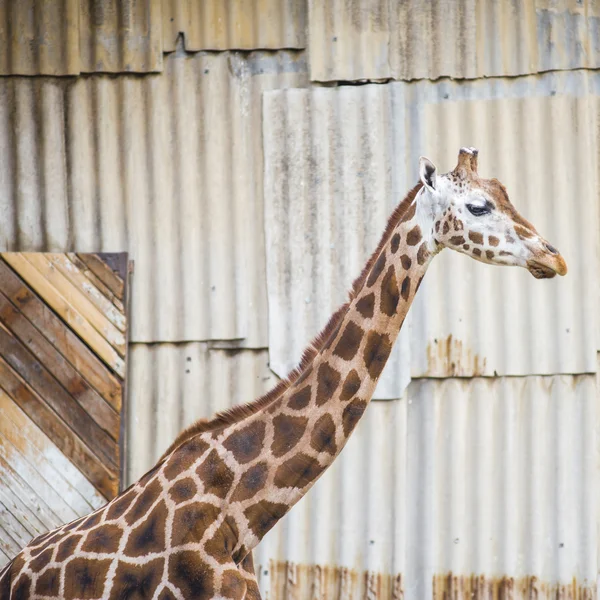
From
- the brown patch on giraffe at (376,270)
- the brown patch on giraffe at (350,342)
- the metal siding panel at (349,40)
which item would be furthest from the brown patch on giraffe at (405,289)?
the metal siding panel at (349,40)

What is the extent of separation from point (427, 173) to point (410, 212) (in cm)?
18

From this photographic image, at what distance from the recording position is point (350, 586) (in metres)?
5.42

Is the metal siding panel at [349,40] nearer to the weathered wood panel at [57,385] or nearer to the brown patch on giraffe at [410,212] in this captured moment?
the weathered wood panel at [57,385]

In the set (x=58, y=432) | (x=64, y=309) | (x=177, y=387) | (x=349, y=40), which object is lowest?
(x=58, y=432)

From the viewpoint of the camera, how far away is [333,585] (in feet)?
17.8

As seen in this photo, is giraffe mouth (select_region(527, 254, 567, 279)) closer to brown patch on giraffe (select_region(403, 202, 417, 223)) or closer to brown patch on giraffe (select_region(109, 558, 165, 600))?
brown patch on giraffe (select_region(403, 202, 417, 223))

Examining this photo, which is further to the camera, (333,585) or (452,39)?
(452,39)

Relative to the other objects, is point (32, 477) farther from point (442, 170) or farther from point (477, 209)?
point (477, 209)

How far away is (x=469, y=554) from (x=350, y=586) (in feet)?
2.48

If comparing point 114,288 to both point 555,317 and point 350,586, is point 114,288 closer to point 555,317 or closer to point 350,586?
point 350,586

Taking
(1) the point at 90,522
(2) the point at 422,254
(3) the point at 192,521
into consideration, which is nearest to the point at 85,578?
(1) the point at 90,522

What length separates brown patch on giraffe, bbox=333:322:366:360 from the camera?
3705 millimetres

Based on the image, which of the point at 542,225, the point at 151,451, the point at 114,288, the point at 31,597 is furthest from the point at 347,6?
the point at 31,597

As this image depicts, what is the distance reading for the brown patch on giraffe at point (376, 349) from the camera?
3693mm
